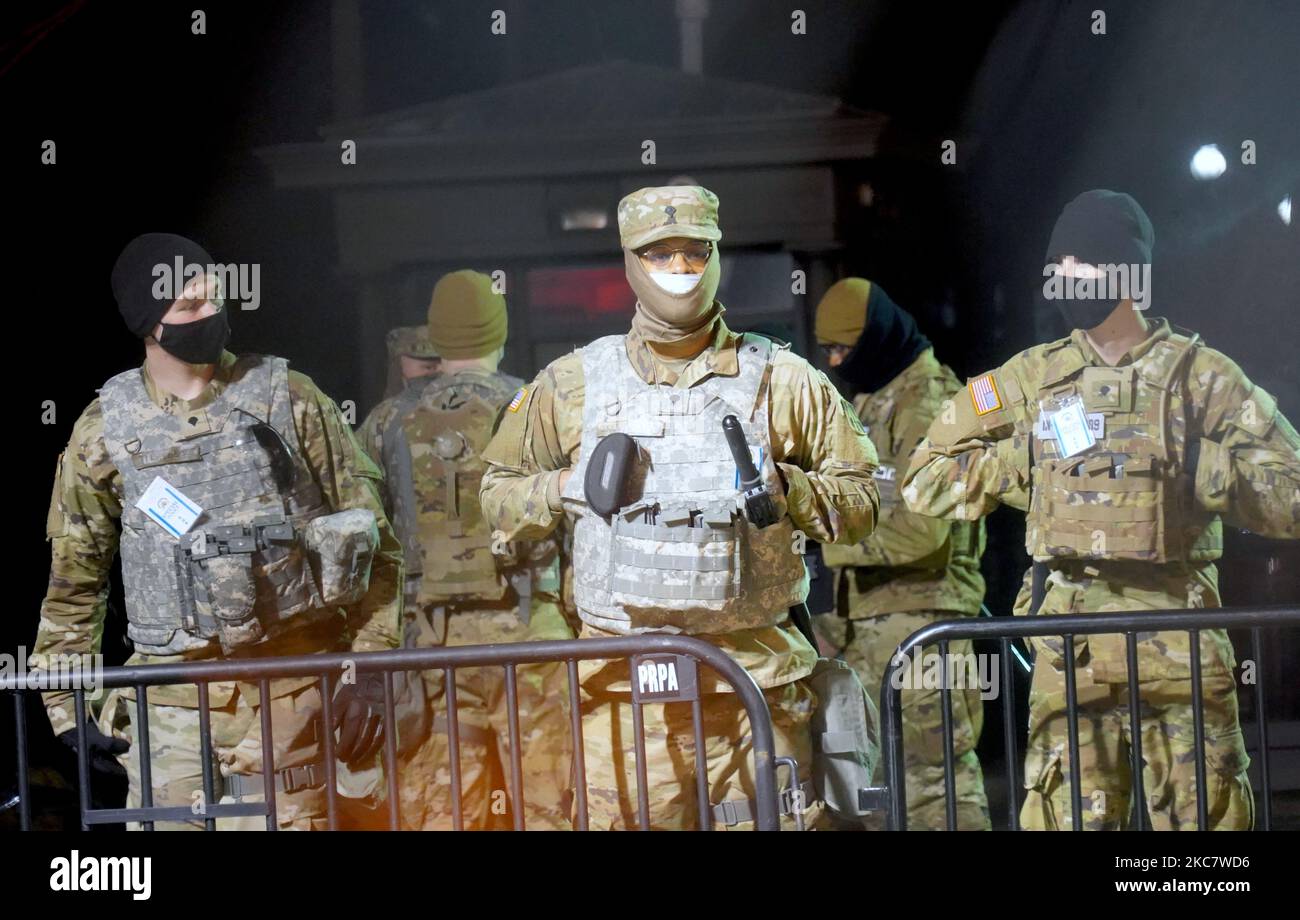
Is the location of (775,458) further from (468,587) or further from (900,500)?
(468,587)

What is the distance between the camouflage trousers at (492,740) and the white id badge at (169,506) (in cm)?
105

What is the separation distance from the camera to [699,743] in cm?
336

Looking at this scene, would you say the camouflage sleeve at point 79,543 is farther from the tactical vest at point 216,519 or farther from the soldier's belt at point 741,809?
the soldier's belt at point 741,809

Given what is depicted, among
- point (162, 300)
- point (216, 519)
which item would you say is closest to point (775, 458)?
point (216, 519)

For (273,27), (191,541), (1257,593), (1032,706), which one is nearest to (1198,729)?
(1032,706)

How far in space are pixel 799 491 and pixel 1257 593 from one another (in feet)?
5.15

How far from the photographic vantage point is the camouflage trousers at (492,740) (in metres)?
4.52

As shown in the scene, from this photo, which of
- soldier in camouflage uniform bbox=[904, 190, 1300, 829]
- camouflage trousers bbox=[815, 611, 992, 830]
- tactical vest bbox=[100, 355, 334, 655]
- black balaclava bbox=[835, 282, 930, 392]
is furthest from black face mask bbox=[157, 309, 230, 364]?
camouflage trousers bbox=[815, 611, 992, 830]

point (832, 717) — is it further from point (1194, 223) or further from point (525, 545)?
point (1194, 223)

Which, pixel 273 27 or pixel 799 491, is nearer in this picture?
pixel 799 491

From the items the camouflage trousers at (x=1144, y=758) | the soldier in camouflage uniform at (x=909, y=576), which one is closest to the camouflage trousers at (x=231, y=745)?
the soldier in camouflage uniform at (x=909, y=576)

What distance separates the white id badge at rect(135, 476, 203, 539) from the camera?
3.85 meters

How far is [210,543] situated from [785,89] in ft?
6.70

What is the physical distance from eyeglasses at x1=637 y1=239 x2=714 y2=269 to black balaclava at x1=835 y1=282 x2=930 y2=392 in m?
0.72
